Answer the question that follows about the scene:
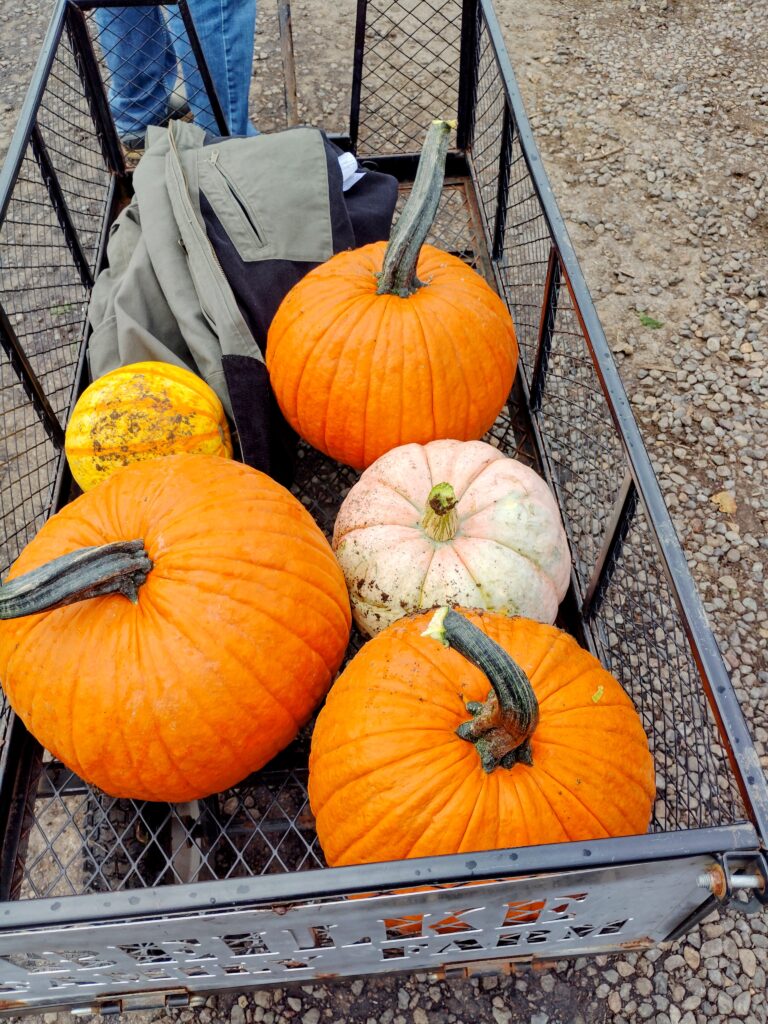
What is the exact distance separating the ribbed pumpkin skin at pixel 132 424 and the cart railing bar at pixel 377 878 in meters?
1.21

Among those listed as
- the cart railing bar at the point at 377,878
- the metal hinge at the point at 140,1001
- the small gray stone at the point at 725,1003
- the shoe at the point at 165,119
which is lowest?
the small gray stone at the point at 725,1003

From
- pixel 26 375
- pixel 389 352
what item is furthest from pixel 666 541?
pixel 26 375

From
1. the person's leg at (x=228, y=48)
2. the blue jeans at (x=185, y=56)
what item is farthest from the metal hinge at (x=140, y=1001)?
the person's leg at (x=228, y=48)

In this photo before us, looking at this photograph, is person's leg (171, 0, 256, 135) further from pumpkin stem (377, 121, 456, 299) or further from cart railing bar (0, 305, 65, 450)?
pumpkin stem (377, 121, 456, 299)

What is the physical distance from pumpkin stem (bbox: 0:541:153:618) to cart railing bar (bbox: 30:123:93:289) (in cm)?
156

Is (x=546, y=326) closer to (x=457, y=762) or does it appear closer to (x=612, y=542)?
(x=612, y=542)

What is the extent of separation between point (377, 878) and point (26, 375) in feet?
5.72

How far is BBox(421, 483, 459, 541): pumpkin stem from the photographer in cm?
171

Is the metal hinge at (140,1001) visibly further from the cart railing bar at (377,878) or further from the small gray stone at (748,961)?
the small gray stone at (748,961)

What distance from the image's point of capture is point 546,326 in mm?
2336

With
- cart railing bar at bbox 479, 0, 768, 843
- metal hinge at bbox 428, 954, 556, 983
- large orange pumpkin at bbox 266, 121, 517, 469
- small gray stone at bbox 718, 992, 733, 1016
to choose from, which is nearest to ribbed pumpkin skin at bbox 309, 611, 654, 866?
cart railing bar at bbox 479, 0, 768, 843

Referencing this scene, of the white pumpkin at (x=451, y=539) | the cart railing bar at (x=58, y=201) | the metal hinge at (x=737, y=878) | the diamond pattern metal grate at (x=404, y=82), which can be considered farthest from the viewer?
the diamond pattern metal grate at (x=404, y=82)

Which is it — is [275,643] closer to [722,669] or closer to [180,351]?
[722,669]

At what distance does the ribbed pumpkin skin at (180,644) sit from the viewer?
1556 millimetres
